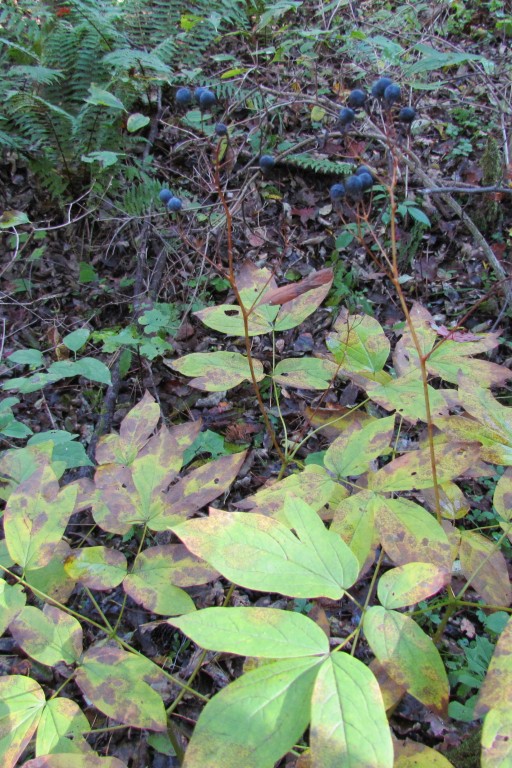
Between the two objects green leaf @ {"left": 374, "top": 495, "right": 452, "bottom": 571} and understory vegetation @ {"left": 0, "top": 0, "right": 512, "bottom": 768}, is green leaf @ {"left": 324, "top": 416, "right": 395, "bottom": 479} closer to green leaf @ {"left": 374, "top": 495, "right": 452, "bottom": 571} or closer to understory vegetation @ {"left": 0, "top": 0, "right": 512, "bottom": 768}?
understory vegetation @ {"left": 0, "top": 0, "right": 512, "bottom": 768}

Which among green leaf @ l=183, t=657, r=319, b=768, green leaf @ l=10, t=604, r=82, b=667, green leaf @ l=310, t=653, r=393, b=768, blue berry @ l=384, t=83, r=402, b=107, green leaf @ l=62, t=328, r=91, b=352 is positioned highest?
blue berry @ l=384, t=83, r=402, b=107

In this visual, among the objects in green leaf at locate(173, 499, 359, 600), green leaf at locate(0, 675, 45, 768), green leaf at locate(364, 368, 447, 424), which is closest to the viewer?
green leaf at locate(173, 499, 359, 600)

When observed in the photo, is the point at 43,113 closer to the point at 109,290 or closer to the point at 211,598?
the point at 109,290

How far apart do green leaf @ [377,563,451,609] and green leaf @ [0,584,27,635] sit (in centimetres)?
71

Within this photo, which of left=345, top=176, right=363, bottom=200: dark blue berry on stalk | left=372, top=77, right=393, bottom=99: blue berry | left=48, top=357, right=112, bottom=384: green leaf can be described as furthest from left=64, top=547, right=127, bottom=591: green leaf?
left=372, top=77, right=393, bottom=99: blue berry

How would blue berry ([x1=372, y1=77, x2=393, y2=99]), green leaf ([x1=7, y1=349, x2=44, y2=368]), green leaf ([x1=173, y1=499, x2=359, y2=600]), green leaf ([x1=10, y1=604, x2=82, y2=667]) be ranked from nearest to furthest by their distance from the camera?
→ 1. green leaf ([x1=173, y1=499, x2=359, y2=600])
2. green leaf ([x1=10, y1=604, x2=82, y2=667])
3. blue berry ([x1=372, y1=77, x2=393, y2=99])
4. green leaf ([x1=7, y1=349, x2=44, y2=368])

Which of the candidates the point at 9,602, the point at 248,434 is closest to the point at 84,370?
the point at 248,434

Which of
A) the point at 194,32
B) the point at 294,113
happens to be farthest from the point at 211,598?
the point at 194,32

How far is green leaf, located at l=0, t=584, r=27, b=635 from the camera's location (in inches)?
38.0

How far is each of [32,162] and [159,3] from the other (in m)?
1.76

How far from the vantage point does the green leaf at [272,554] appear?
2.51 feet

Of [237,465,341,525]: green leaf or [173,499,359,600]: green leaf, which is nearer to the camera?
[173,499,359,600]: green leaf

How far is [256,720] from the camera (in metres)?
0.66

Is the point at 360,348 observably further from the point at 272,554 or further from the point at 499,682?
the point at 499,682
